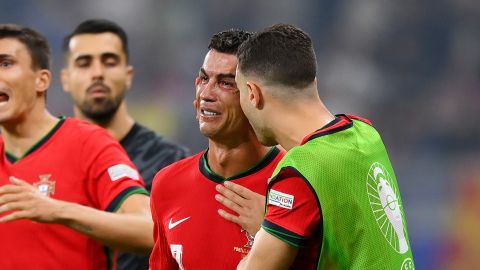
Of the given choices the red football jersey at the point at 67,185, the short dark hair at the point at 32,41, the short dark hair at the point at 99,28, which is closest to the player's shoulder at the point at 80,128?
the red football jersey at the point at 67,185

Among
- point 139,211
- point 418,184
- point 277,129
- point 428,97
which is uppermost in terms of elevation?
point 277,129

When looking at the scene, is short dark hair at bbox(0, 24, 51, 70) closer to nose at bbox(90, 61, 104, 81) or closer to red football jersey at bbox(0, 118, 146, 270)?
red football jersey at bbox(0, 118, 146, 270)

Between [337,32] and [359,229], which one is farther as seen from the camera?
[337,32]

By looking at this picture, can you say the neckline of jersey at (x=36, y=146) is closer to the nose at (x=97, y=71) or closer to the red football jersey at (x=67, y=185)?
the red football jersey at (x=67, y=185)

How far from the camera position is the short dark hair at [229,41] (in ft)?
12.2

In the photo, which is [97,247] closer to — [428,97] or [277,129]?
[277,129]

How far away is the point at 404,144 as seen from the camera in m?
10.9

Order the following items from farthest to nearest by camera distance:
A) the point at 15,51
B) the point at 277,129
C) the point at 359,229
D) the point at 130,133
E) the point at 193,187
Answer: the point at 130,133 → the point at 15,51 → the point at 193,187 → the point at 277,129 → the point at 359,229

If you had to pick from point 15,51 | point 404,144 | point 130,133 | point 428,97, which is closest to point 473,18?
point 428,97

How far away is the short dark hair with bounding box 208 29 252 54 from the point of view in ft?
12.2

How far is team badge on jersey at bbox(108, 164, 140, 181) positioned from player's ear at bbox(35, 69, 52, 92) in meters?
0.69

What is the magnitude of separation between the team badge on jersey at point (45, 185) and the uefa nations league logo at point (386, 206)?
1.81 m

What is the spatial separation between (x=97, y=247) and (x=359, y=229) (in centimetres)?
176

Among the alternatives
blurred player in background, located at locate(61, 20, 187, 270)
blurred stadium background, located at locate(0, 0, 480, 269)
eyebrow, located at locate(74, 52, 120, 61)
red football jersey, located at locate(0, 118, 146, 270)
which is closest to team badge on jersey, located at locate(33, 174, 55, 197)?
red football jersey, located at locate(0, 118, 146, 270)
